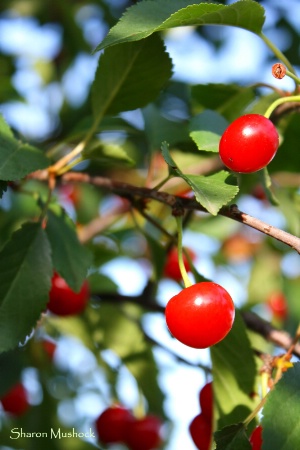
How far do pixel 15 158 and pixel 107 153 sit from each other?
0.27 m

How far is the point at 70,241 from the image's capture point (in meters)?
1.54

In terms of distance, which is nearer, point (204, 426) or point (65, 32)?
point (204, 426)

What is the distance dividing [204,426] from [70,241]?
1.67 feet

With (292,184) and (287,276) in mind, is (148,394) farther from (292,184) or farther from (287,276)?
(287,276)

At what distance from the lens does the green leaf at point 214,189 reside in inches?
42.0

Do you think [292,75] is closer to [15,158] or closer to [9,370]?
[15,158]

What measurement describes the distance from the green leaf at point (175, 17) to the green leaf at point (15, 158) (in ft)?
0.90

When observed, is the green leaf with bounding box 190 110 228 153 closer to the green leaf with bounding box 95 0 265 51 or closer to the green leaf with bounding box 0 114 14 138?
the green leaf with bounding box 95 0 265 51

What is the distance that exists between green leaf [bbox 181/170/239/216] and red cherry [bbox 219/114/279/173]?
46mm

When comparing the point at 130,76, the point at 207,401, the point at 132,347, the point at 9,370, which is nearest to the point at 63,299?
the point at 9,370

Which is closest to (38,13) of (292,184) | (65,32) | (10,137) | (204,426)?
(65,32)

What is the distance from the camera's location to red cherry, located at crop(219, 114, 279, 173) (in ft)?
3.54

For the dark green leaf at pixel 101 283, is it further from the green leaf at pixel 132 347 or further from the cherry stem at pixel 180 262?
the cherry stem at pixel 180 262

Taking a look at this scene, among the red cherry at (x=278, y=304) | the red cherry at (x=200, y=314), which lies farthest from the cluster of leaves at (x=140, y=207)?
the red cherry at (x=278, y=304)
